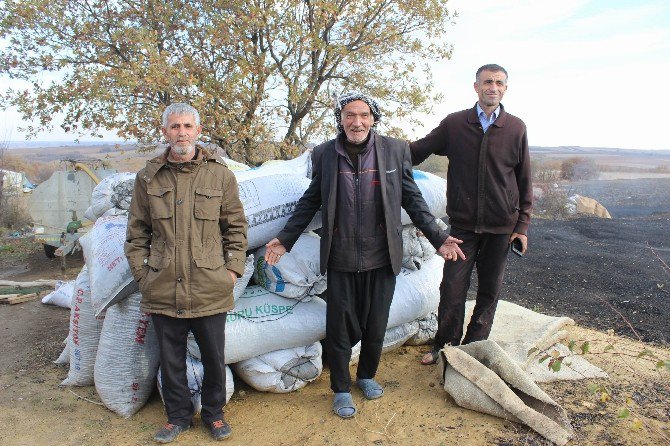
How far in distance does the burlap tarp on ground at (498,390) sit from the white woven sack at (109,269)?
5.95 ft

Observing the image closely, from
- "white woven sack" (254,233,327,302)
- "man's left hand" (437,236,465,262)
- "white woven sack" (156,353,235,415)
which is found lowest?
"white woven sack" (156,353,235,415)

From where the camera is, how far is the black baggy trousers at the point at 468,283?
10.4ft

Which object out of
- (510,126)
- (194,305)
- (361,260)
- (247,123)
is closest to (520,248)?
(510,126)

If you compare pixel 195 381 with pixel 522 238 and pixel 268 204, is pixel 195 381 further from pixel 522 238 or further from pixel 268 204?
pixel 522 238

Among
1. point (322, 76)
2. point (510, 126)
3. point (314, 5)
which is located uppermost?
point (314, 5)

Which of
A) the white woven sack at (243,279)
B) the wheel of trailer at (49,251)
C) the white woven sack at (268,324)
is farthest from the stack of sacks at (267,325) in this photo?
the wheel of trailer at (49,251)

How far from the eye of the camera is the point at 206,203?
2.52 meters

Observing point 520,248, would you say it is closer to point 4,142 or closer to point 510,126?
point 510,126

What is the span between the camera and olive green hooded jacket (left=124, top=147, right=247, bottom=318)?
8.12ft

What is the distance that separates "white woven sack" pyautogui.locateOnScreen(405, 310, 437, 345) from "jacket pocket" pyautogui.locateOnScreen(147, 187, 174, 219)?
6.51ft

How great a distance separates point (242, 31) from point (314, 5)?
3.17ft

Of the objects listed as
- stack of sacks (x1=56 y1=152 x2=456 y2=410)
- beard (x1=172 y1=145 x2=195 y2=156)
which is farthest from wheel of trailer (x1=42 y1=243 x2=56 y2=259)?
beard (x1=172 y1=145 x2=195 y2=156)

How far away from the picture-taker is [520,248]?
10.4 ft

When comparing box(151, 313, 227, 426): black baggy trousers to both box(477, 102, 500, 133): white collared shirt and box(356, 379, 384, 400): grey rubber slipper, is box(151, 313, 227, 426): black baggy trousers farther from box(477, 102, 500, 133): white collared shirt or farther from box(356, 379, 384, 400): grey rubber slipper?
box(477, 102, 500, 133): white collared shirt
